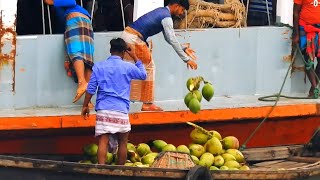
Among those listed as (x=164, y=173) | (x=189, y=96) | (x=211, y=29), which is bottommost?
(x=164, y=173)

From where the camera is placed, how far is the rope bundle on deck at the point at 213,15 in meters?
8.62

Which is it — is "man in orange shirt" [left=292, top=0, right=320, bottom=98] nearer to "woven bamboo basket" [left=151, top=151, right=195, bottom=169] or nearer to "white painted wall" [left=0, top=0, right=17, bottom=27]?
"woven bamboo basket" [left=151, top=151, right=195, bottom=169]

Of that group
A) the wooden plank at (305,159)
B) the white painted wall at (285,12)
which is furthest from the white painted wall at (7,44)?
the white painted wall at (285,12)

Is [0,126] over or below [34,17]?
below

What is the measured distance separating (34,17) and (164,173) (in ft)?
8.55

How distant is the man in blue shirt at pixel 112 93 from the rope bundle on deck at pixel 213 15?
143 cm

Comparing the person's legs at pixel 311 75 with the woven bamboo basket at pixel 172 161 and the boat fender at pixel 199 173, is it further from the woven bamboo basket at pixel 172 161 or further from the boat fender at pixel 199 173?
the boat fender at pixel 199 173

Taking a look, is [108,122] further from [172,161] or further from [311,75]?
[311,75]

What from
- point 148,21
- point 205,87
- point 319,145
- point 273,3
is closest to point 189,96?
point 205,87

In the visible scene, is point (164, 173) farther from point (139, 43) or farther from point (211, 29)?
point (211, 29)

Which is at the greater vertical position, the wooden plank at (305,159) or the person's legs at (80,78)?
the person's legs at (80,78)

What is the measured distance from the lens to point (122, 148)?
7.36 meters

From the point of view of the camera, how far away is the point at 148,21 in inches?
313

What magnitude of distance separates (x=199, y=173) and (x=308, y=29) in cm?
245
